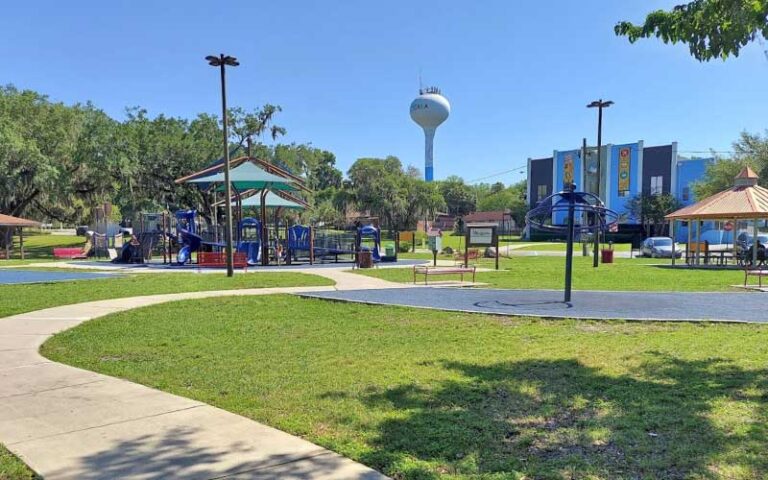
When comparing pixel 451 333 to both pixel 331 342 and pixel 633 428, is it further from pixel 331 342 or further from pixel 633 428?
pixel 633 428

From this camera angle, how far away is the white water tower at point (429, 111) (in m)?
109

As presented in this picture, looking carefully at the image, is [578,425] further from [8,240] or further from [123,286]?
[8,240]

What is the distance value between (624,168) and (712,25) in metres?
68.4

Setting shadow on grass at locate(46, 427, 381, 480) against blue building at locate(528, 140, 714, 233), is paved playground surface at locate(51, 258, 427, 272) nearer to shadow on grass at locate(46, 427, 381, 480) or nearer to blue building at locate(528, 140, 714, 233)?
shadow on grass at locate(46, 427, 381, 480)

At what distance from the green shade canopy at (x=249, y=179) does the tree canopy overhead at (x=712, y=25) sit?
2071 cm

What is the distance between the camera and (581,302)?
12.7 m

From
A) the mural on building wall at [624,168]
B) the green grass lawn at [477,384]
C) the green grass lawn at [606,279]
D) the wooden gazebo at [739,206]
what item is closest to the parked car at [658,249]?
the wooden gazebo at [739,206]

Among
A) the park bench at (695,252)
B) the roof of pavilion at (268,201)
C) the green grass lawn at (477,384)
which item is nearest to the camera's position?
the green grass lawn at (477,384)

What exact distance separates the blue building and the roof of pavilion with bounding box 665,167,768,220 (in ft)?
119

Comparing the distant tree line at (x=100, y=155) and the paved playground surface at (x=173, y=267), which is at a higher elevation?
the distant tree line at (x=100, y=155)

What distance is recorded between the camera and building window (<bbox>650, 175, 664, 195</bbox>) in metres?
67.1

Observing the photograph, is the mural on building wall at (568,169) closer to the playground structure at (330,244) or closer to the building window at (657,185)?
the building window at (657,185)

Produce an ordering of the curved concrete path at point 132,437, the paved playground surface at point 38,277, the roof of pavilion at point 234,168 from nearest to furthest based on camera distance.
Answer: the curved concrete path at point 132,437 → the paved playground surface at point 38,277 → the roof of pavilion at point 234,168

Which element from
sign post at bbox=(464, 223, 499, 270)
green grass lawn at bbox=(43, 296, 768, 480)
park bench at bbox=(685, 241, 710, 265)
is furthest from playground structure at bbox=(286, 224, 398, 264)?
green grass lawn at bbox=(43, 296, 768, 480)
